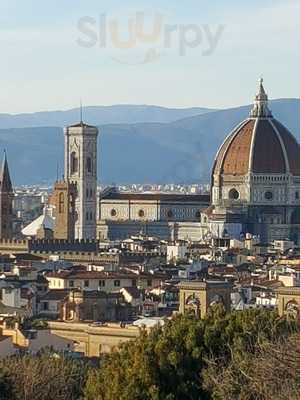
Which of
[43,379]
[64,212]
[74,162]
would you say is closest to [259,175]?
[74,162]

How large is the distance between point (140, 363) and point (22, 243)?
226 ft

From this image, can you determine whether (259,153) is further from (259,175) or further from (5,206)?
(5,206)

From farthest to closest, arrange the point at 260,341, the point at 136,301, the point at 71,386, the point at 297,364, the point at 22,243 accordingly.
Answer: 1. the point at 22,243
2. the point at 136,301
3. the point at 71,386
4. the point at 260,341
5. the point at 297,364

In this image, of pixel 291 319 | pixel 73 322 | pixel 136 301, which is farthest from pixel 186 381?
pixel 136 301

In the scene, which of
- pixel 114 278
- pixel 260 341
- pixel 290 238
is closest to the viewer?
pixel 260 341

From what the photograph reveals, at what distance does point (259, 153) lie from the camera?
14012 centimetres

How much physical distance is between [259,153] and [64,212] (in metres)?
25.9

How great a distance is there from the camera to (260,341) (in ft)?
114

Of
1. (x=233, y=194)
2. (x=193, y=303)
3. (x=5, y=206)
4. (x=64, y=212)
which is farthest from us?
(x=233, y=194)

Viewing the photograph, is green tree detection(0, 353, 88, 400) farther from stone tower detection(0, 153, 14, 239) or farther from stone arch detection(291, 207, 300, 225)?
stone arch detection(291, 207, 300, 225)

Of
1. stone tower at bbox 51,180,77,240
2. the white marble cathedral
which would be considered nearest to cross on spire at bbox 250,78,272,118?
the white marble cathedral

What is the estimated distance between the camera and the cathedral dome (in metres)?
140

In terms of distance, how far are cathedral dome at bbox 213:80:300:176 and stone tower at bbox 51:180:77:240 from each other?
2116 cm

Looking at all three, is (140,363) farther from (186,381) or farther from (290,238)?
(290,238)
